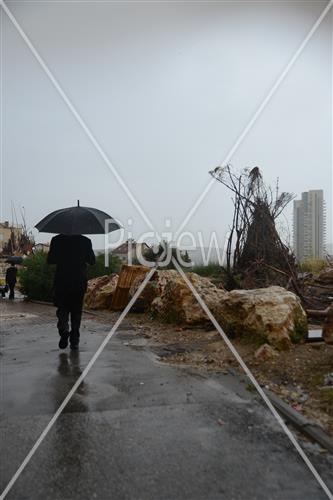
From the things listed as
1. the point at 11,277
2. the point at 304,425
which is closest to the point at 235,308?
the point at 304,425

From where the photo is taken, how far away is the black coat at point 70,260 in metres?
5.94

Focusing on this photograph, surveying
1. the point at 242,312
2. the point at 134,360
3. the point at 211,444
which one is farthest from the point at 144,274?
the point at 211,444

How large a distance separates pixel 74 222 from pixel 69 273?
72cm

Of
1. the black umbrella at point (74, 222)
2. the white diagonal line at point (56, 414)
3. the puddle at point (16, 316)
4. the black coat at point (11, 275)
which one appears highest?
the black umbrella at point (74, 222)

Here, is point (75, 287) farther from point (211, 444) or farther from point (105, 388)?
point (211, 444)

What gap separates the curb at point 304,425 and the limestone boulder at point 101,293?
314 inches

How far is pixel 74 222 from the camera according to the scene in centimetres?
579

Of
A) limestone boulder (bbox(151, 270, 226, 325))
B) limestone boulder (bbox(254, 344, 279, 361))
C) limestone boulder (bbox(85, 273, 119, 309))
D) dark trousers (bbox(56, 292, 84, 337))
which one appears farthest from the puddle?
limestone boulder (bbox(254, 344, 279, 361))

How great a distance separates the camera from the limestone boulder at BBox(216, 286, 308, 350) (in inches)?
228

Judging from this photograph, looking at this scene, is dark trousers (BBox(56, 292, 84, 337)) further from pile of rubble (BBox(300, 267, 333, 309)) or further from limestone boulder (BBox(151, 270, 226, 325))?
pile of rubble (BBox(300, 267, 333, 309))

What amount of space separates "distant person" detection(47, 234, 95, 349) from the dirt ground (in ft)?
4.57

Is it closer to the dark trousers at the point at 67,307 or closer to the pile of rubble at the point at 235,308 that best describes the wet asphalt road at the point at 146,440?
the dark trousers at the point at 67,307

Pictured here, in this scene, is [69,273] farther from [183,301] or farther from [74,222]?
[183,301]

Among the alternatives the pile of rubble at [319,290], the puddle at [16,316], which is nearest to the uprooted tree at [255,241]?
the pile of rubble at [319,290]
